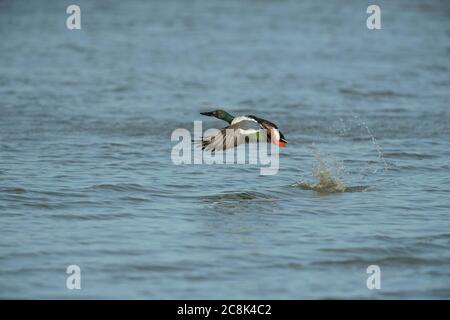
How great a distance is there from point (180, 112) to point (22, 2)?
16.7 m

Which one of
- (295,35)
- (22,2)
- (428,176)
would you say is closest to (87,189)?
(428,176)

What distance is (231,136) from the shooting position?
9281 millimetres

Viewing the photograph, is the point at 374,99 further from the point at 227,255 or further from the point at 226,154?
the point at 227,255

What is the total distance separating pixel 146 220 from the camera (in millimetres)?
8766

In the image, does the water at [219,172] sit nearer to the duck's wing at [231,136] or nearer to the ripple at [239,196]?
the ripple at [239,196]

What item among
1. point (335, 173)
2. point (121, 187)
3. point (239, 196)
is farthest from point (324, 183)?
point (121, 187)

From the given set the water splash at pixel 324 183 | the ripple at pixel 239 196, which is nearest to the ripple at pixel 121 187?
the ripple at pixel 239 196

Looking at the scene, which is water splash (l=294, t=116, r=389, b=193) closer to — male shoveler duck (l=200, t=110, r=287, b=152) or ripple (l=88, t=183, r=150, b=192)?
male shoveler duck (l=200, t=110, r=287, b=152)

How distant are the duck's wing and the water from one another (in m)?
0.65

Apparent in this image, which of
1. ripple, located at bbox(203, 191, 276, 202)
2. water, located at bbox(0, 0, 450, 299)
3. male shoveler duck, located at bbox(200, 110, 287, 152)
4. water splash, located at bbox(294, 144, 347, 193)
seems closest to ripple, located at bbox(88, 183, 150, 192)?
water, located at bbox(0, 0, 450, 299)

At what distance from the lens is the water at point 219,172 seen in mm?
7430

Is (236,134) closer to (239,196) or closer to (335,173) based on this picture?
(239,196)

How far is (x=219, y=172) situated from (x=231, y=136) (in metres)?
1.74

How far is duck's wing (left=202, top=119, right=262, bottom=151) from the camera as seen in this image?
30.2 ft
